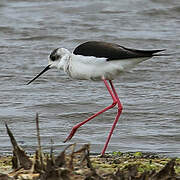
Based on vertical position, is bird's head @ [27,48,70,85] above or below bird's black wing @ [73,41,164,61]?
below

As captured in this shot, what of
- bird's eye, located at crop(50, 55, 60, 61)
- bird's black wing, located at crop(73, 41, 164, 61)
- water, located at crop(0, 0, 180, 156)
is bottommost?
water, located at crop(0, 0, 180, 156)

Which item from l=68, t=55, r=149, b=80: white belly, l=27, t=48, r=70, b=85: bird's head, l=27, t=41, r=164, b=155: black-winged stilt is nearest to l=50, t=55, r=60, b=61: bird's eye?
l=27, t=48, r=70, b=85: bird's head

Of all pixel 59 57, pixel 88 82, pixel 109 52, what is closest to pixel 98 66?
pixel 109 52

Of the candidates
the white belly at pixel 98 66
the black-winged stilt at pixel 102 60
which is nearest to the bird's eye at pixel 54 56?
the black-winged stilt at pixel 102 60

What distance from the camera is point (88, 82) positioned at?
11.0 metres

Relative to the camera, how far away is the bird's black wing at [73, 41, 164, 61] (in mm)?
6762

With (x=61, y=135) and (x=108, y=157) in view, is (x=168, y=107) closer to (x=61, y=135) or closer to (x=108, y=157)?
(x=61, y=135)

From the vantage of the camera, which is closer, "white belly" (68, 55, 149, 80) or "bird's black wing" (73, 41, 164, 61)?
"bird's black wing" (73, 41, 164, 61)

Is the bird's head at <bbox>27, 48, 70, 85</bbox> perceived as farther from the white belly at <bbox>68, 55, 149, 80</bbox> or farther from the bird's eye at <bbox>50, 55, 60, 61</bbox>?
the white belly at <bbox>68, 55, 149, 80</bbox>

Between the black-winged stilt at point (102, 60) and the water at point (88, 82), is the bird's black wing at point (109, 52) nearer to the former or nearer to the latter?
the black-winged stilt at point (102, 60)

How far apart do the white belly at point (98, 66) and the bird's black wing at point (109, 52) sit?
61mm

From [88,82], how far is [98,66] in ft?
13.4

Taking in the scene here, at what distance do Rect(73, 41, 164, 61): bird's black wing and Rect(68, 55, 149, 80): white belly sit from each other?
61 mm

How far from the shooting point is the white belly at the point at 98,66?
272 inches
